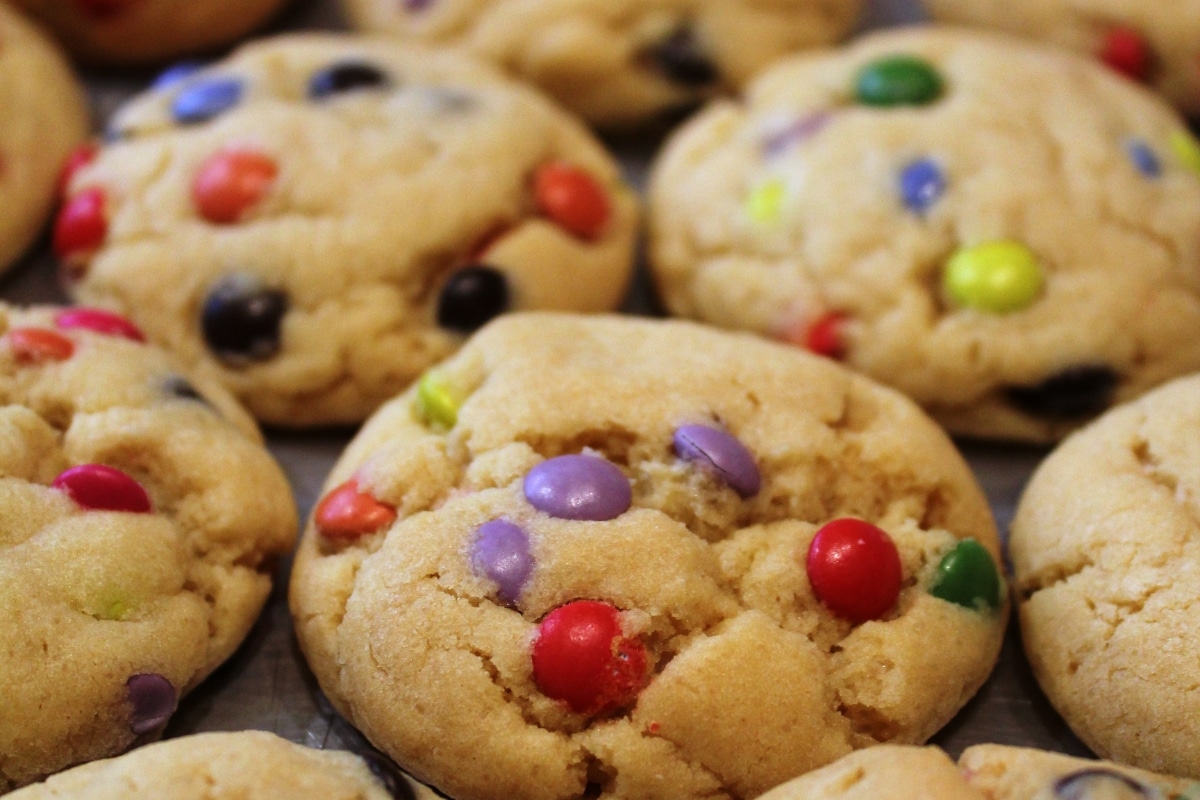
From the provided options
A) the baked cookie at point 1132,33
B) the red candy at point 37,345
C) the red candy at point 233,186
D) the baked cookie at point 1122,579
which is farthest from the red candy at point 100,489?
the baked cookie at point 1132,33

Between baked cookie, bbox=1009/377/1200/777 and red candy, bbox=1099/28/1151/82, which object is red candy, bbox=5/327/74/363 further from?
red candy, bbox=1099/28/1151/82

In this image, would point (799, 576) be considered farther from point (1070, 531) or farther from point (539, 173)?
point (539, 173)

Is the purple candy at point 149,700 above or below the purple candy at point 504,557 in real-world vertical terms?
below

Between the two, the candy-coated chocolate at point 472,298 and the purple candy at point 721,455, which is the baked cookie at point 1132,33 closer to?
the candy-coated chocolate at point 472,298

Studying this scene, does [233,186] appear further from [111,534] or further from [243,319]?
[111,534]

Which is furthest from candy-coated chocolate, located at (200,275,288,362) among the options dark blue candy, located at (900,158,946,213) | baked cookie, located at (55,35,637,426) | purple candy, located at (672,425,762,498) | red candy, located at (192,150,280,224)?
dark blue candy, located at (900,158,946,213)

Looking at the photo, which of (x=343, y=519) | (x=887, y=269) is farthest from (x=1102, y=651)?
(x=343, y=519)
